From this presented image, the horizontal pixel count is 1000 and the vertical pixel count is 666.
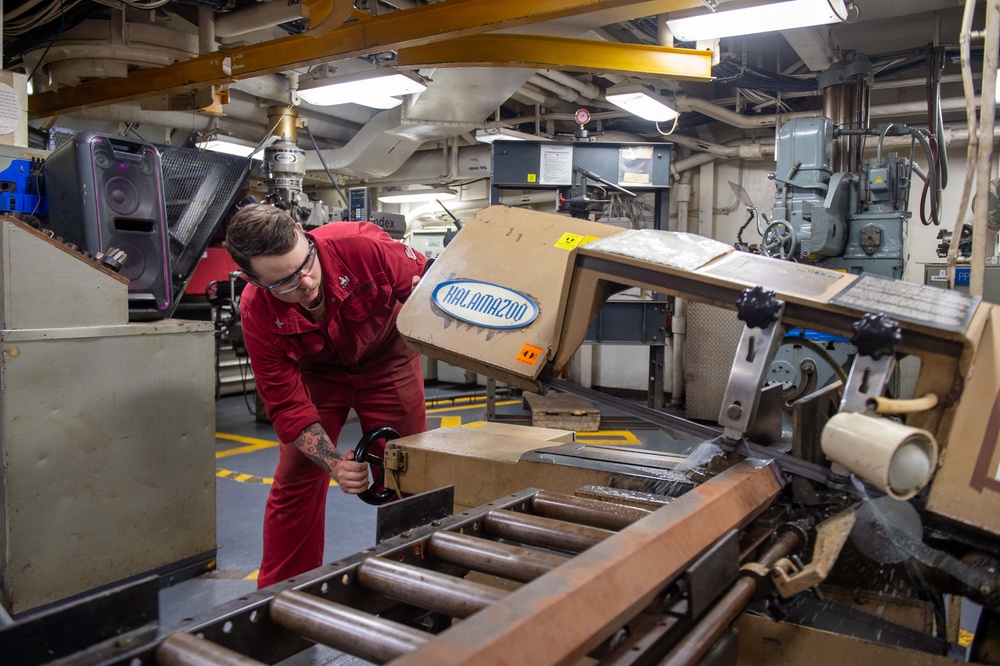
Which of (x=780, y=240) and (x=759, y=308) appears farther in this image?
(x=780, y=240)

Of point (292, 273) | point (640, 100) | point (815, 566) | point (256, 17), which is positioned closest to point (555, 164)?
point (640, 100)

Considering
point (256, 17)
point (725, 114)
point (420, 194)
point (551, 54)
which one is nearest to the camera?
point (551, 54)

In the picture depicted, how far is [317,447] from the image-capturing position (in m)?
1.90

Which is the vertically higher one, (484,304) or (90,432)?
(484,304)

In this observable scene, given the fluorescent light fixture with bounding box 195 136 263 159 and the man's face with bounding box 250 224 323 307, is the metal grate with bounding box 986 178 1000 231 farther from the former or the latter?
the fluorescent light fixture with bounding box 195 136 263 159

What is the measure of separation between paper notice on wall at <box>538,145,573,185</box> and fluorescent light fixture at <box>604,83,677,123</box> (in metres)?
0.53

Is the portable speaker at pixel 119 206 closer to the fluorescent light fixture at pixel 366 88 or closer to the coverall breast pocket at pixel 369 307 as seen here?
the coverall breast pocket at pixel 369 307

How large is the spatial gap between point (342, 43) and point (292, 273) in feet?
6.93

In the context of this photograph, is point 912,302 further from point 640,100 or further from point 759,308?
point 640,100

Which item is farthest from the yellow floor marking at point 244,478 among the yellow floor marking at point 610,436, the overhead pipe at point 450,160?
the overhead pipe at point 450,160

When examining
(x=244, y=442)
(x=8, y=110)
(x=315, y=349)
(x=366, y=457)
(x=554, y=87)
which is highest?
(x=554, y=87)

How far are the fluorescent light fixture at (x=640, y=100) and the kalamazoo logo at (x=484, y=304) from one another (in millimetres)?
3498

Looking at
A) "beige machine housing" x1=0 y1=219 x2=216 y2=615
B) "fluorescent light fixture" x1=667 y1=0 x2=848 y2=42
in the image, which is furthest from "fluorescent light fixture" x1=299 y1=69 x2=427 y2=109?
"beige machine housing" x1=0 y1=219 x2=216 y2=615

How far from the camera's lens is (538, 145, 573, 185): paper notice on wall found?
5141mm
